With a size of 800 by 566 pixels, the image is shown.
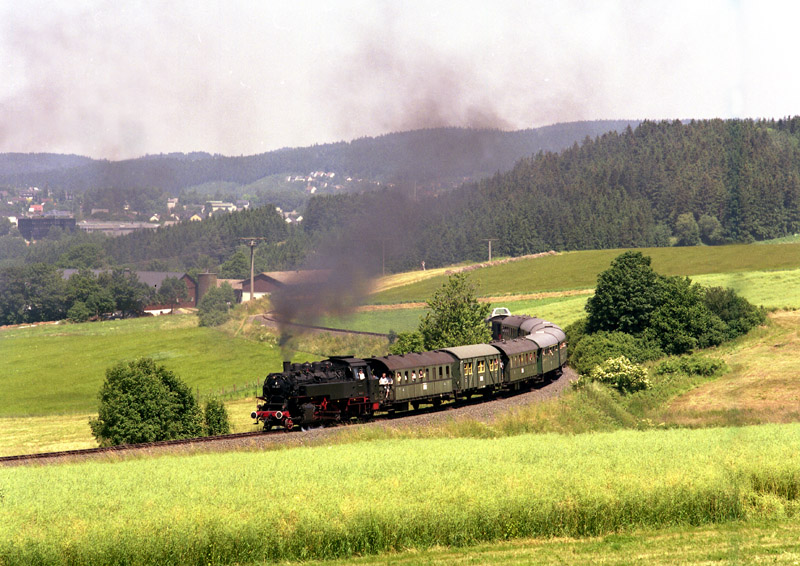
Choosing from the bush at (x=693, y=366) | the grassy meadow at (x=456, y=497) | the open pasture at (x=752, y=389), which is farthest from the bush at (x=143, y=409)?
the bush at (x=693, y=366)

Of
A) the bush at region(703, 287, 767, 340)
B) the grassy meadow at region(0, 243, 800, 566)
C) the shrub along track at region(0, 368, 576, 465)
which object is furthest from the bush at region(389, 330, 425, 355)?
the grassy meadow at region(0, 243, 800, 566)

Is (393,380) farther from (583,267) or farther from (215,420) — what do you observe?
(583,267)

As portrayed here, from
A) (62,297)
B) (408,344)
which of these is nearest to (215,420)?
(408,344)

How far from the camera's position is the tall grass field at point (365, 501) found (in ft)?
75.1

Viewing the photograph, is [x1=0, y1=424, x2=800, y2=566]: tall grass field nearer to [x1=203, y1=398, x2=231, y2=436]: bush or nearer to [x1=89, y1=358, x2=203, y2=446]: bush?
[x1=89, y1=358, x2=203, y2=446]: bush

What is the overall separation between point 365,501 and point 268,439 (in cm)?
1783

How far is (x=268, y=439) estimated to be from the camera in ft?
138

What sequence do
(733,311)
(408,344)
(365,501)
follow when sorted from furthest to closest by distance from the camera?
(408,344), (733,311), (365,501)

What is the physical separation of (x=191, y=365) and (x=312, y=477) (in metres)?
78.8

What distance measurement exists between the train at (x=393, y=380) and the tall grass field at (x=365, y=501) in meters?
12.6

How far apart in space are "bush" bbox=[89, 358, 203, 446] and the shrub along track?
6110 millimetres

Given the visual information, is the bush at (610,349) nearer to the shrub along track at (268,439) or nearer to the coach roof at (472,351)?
the coach roof at (472,351)

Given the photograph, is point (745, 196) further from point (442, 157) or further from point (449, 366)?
point (449, 366)

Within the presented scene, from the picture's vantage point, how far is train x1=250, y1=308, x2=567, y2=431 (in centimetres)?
4603
